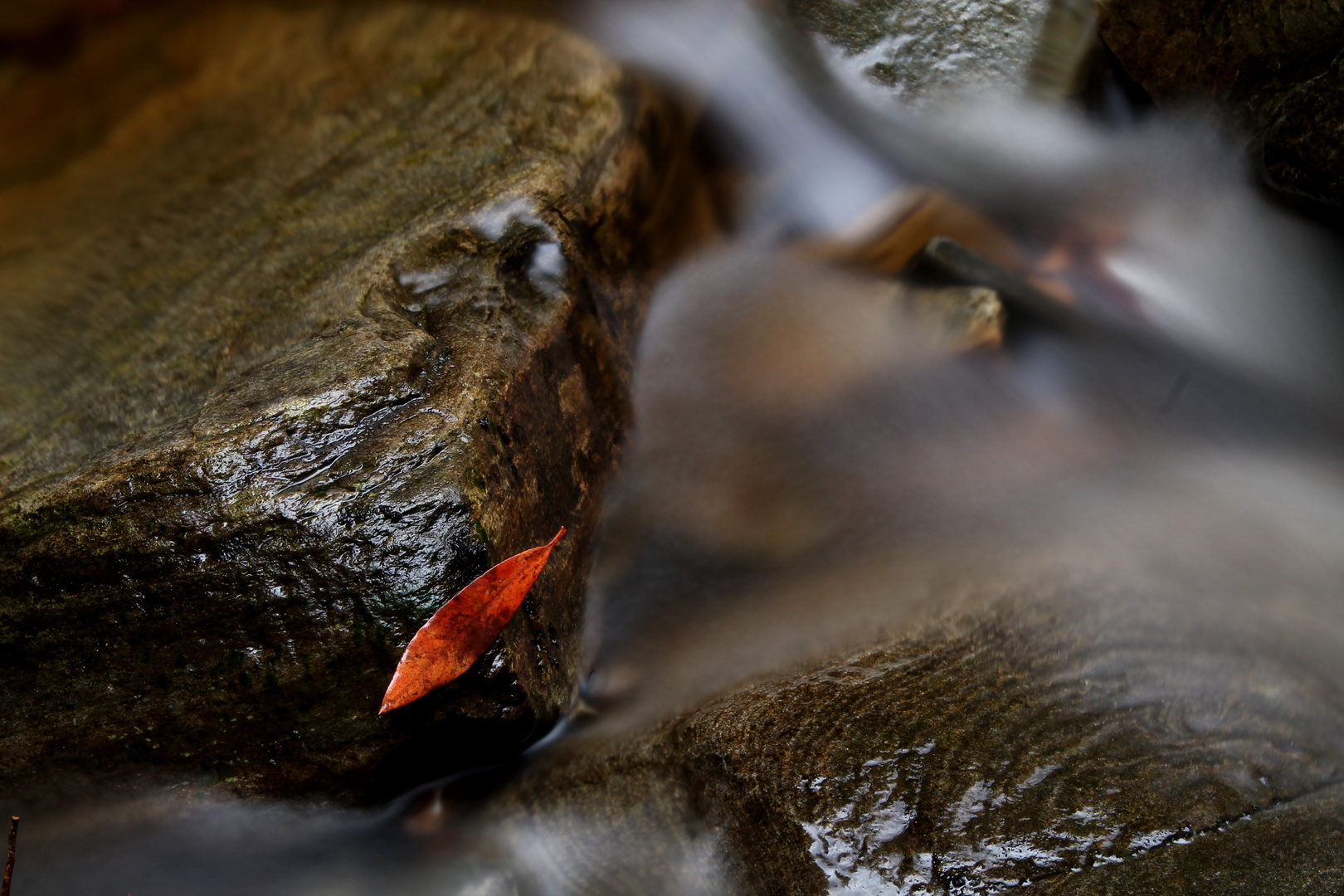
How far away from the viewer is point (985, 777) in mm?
1716

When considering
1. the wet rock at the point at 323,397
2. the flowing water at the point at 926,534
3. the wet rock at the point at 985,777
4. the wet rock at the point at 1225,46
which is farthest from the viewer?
the wet rock at the point at 1225,46

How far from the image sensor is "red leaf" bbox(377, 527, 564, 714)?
186 centimetres

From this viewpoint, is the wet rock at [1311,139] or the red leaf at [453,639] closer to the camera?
the red leaf at [453,639]

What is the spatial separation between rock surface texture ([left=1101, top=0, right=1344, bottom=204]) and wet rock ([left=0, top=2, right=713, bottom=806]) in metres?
1.87

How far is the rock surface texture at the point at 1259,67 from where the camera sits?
3.02 meters

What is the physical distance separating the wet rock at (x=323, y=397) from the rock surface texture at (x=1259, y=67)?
6.14 feet

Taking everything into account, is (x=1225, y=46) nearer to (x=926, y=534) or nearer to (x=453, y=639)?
(x=926, y=534)

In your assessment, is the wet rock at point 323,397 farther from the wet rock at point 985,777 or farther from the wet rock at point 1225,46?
the wet rock at point 1225,46

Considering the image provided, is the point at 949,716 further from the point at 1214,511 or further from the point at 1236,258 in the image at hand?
the point at 1236,258

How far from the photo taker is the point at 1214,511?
A: 278cm

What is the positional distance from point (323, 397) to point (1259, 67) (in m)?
3.50

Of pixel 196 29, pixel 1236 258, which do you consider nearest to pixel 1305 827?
pixel 1236 258

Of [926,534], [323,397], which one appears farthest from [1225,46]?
[323,397]

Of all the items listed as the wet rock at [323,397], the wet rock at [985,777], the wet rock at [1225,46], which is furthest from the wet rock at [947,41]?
the wet rock at [985,777]
